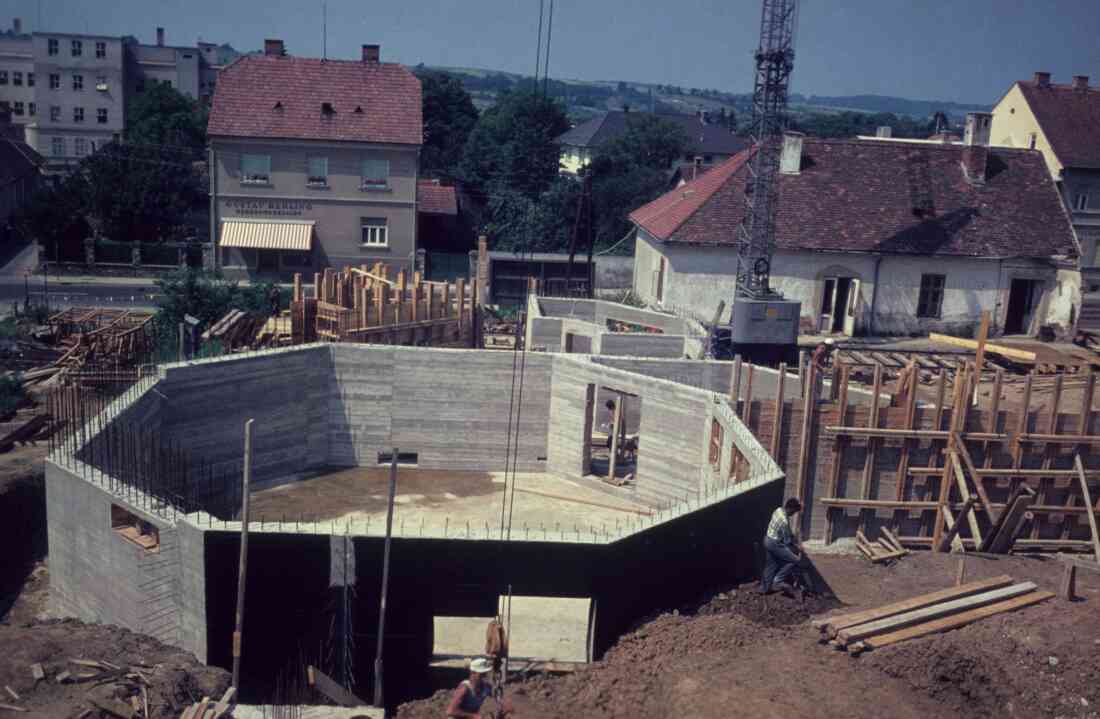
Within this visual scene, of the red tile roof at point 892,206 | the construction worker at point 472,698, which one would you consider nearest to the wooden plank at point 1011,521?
the construction worker at point 472,698

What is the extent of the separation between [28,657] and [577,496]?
1174 centimetres

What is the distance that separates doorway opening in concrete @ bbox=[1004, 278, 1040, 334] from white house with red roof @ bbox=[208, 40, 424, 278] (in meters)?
21.1

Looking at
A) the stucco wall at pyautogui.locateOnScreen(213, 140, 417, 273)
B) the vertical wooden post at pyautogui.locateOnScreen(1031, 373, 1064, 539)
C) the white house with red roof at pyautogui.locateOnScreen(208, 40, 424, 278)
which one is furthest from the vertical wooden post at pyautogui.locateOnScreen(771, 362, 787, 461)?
the stucco wall at pyautogui.locateOnScreen(213, 140, 417, 273)

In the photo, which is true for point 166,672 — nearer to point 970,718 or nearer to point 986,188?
point 970,718

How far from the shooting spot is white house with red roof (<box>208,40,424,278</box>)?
39.6 m

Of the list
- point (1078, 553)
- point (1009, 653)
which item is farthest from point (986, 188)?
point (1009, 653)

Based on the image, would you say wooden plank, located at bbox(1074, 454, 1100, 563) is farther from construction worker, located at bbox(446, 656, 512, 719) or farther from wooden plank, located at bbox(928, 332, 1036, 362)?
construction worker, located at bbox(446, 656, 512, 719)

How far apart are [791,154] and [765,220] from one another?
7.00m

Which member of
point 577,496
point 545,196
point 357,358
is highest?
point 545,196

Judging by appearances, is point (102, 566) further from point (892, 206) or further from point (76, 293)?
point (76, 293)

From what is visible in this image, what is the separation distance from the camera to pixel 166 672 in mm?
11867

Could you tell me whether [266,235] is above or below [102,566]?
above

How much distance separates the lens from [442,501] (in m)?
21.1

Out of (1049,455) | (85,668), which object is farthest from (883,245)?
(85,668)
